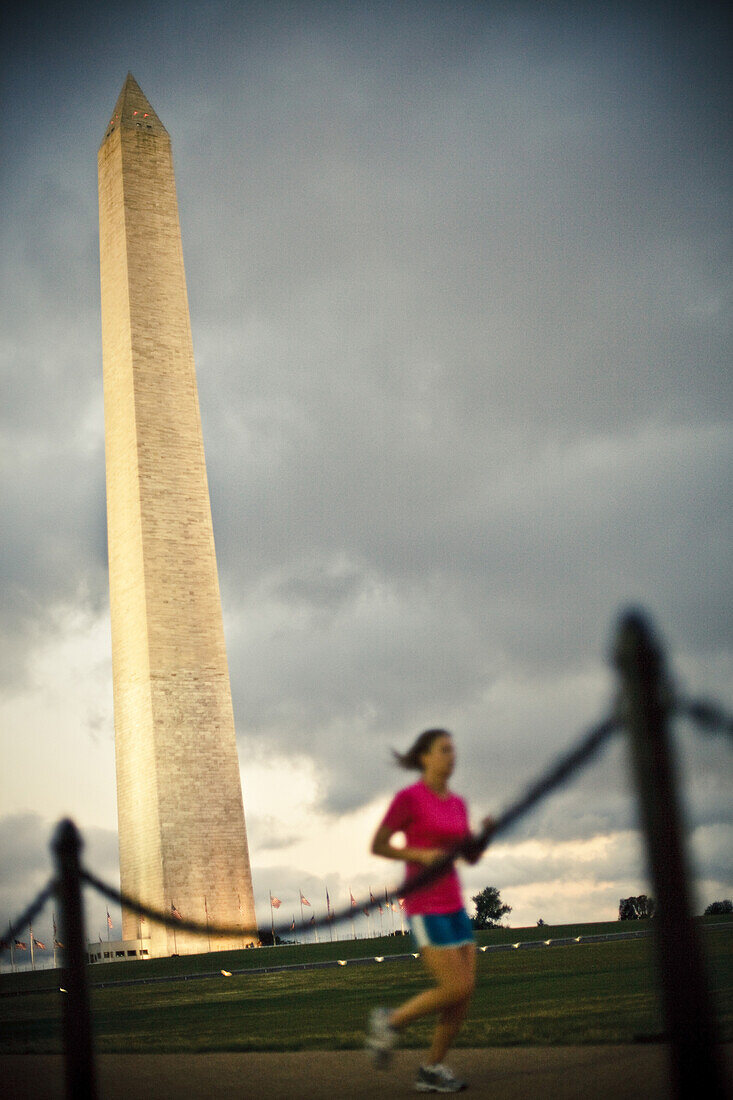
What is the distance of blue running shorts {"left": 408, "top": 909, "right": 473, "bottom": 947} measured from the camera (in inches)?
184

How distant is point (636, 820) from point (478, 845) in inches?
37.3

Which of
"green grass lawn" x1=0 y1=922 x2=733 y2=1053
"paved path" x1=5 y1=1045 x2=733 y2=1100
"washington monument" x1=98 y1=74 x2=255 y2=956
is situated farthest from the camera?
"washington monument" x1=98 y1=74 x2=255 y2=956

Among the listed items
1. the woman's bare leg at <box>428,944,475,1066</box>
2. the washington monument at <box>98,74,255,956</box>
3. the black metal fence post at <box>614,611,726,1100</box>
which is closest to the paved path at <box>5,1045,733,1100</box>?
the woman's bare leg at <box>428,944,475,1066</box>

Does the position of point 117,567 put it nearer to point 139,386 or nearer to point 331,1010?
point 139,386

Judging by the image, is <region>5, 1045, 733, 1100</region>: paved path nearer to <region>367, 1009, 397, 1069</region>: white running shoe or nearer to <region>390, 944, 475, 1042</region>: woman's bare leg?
<region>367, 1009, 397, 1069</region>: white running shoe

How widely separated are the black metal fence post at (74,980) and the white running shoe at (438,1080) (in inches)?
52.7

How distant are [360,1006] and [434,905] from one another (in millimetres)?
4978

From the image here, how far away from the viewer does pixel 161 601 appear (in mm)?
28719

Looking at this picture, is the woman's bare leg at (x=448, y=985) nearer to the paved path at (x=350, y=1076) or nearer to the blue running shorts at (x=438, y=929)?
the blue running shorts at (x=438, y=929)

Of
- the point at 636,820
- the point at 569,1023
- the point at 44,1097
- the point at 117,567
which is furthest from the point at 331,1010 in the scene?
the point at 117,567

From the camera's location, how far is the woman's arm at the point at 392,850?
14.9 feet

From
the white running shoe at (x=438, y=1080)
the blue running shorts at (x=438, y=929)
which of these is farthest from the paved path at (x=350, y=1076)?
the blue running shorts at (x=438, y=929)

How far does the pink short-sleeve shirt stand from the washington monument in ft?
77.9

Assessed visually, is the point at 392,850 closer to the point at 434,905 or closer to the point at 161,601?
the point at 434,905
